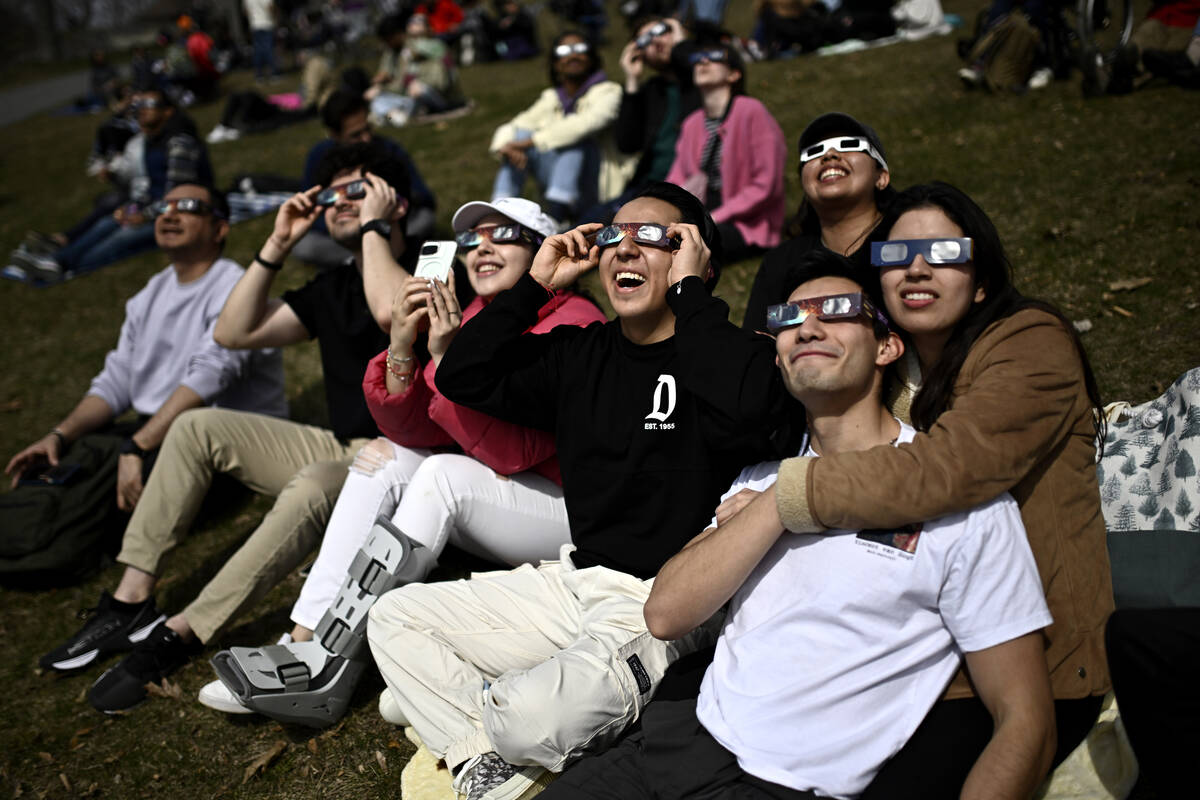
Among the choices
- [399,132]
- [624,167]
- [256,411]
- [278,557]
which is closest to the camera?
[278,557]

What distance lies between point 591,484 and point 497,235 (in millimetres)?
1288

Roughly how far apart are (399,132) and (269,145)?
8.35 feet

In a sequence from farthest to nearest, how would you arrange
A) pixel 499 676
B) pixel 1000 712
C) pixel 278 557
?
1. pixel 278 557
2. pixel 499 676
3. pixel 1000 712

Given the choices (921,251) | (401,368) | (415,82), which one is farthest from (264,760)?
(415,82)

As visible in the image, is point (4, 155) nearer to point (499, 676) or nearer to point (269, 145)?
point (269, 145)

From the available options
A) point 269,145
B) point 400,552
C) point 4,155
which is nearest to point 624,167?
point 400,552

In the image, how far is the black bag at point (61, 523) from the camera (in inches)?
203

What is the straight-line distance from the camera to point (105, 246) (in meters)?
10.4

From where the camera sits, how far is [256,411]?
5355 millimetres

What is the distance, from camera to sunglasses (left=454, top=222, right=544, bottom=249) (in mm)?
3918

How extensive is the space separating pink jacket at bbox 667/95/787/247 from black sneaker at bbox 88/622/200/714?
4.39 meters

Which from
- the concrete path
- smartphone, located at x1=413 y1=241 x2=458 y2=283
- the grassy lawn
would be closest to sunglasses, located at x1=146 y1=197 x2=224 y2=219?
the grassy lawn

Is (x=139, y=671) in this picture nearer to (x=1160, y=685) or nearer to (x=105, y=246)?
(x=1160, y=685)

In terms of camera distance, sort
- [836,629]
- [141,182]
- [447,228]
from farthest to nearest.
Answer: [141,182] < [447,228] < [836,629]
